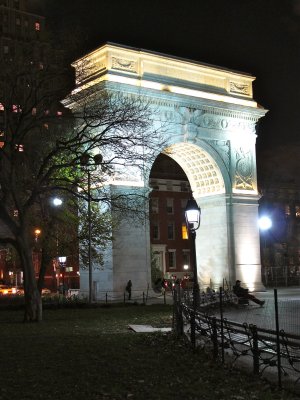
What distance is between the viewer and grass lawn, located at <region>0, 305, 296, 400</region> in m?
9.62

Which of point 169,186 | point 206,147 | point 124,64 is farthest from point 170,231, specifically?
point 124,64

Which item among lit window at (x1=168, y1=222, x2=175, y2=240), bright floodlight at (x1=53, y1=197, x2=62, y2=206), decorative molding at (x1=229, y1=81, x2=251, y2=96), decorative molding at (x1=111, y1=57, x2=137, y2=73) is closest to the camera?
bright floodlight at (x1=53, y1=197, x2=62, y2=206)

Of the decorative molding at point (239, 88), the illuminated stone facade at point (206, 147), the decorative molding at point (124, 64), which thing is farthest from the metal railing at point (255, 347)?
the decorative molding at point (239, 88)

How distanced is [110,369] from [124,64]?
1279 inches

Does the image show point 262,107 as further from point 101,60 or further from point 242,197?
point 101,60

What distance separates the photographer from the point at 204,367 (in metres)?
11.9

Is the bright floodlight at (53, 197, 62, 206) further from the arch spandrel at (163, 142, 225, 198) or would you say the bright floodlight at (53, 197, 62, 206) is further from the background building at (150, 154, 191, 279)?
the background building at (150, 154, 191, 279)

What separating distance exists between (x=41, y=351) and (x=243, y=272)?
33.0m

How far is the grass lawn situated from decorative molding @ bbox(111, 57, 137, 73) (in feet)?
82.8

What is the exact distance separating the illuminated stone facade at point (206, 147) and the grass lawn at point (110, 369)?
22.1 metres

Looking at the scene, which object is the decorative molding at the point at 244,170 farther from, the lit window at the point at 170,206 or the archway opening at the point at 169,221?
the lit window at the point at 170,206

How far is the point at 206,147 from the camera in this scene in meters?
45.7

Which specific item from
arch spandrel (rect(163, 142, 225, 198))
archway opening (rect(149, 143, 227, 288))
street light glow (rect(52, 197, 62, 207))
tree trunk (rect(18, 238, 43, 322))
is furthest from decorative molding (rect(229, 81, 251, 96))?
tree trunk (rect(18, 238, 43, 322))

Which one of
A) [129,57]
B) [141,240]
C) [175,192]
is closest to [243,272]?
[141,240]
